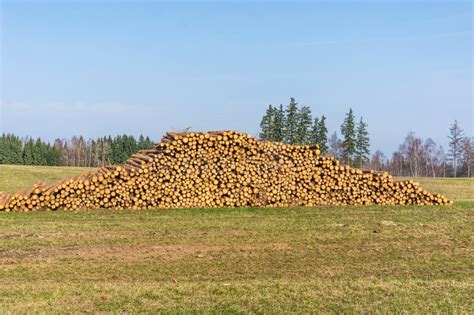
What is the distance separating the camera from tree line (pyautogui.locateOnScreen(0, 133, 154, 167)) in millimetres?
93438

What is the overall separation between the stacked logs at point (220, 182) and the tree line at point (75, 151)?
72687 mm

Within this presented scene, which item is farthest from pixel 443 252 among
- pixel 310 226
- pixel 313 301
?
pixel 313 301

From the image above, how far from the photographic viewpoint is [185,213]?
561 inches

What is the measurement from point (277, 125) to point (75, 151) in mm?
63798

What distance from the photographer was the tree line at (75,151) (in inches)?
3679

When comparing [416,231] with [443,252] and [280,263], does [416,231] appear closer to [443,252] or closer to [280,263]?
[443,252]

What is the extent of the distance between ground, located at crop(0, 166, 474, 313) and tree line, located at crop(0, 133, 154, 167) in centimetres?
7648

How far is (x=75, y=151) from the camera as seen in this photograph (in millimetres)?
112750

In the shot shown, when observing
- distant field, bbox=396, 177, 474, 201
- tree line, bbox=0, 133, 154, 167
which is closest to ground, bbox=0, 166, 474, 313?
distant field, bbox=396, 177, 474, 201

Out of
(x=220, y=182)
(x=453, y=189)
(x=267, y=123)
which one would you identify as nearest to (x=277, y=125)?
(x=267, y=123)

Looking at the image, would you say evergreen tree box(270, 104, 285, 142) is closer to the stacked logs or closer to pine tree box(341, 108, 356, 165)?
pine tree box(341, 108, 356, 165)

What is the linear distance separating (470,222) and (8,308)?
11.3 meters

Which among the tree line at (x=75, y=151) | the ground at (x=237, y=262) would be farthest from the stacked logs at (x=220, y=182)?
the tree line at (x=75, y=151)

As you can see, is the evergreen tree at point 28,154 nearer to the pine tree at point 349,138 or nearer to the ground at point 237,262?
the pine tree at point 349,138
